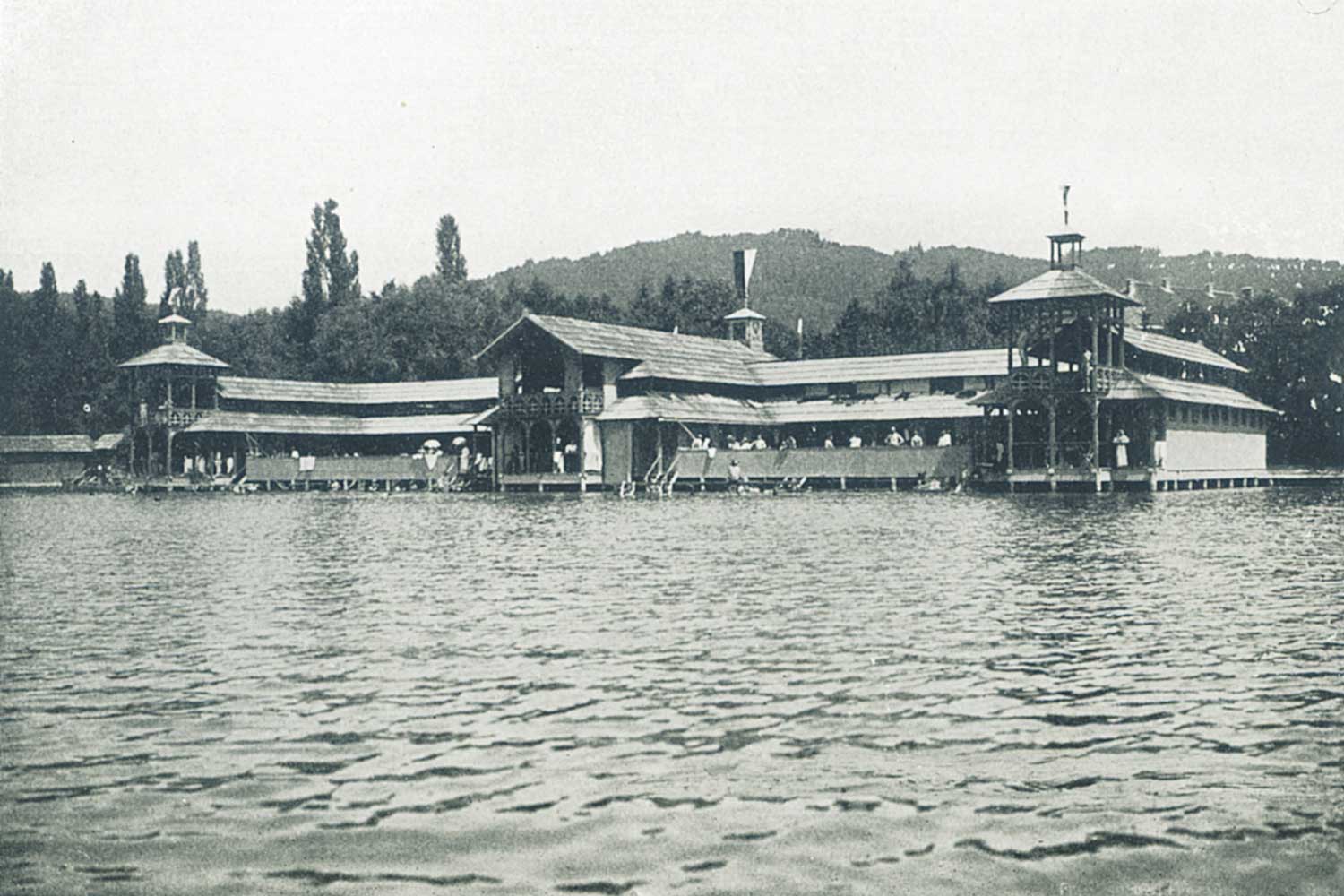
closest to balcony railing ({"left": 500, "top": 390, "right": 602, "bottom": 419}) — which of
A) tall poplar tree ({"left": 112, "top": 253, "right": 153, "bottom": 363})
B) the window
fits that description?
the window

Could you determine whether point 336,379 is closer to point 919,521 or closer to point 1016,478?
point 1016,478

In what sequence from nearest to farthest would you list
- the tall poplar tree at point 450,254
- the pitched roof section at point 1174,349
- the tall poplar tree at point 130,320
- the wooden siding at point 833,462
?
the wooden siding at point 833,462 < the pitched roof section at point 1174,349 < the tall poplar tree at point 130,320 < the tall poplar tree at point 450,254

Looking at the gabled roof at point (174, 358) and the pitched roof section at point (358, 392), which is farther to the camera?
the pitched roof section at point (358, 392)

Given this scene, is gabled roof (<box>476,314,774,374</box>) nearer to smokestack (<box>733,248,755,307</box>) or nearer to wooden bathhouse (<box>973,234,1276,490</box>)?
wooden bathhouse (<box>973,234,1276,490</box>)

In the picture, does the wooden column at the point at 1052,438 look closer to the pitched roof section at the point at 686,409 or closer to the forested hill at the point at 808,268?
the pitched roof section at the point at 686,409

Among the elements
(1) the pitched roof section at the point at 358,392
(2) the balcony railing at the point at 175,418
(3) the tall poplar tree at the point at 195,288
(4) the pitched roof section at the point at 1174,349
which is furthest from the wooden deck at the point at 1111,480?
(3) the tall poplar tree at the point at 195,288

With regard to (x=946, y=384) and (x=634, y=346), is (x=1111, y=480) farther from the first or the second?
(x=634, y=346)

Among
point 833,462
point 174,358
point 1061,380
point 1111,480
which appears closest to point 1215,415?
point 1061,380
